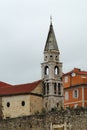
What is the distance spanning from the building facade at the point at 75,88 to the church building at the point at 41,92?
2959 millimetres

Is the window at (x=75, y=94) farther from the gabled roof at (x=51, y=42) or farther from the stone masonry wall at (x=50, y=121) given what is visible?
the stone masonry wall at (x=50, y=121)

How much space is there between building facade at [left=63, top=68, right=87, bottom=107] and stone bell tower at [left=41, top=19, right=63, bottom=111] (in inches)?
229

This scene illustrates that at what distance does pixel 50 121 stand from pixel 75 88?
38535mm

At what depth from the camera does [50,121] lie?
5428 centimetres

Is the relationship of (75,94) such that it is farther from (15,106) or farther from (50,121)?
(50,121)

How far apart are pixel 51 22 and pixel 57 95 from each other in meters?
15.1

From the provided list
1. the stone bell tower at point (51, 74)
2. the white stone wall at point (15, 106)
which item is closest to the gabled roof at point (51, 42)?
the stone bell tower at point (51, 74)

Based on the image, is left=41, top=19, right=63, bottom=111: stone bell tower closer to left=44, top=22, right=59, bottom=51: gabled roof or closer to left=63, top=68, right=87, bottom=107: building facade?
left=44, top=22, right=59, bottom=51: gabled roof

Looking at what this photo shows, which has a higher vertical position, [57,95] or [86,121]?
[57,95]

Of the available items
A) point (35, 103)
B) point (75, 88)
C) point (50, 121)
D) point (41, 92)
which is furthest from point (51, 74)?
point (50, 121)

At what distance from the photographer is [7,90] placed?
9956 centimetres

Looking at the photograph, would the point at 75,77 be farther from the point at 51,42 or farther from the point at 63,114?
the point at 63,114

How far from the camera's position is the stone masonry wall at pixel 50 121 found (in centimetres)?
5088

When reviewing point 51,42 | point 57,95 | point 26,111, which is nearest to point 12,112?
point 26,111
